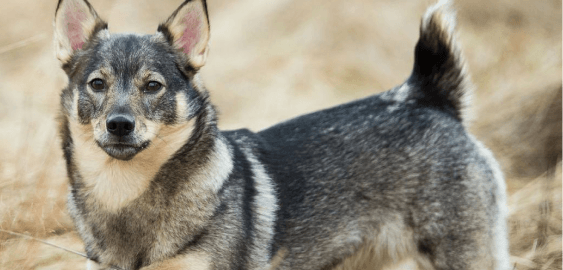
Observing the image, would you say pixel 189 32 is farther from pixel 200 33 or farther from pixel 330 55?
pixel 330 55

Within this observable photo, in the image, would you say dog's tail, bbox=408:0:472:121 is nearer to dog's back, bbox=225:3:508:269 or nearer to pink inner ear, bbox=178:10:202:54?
dog's back, bbox=225:3:508:269

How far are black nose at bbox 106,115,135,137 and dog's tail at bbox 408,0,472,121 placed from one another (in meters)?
1.89

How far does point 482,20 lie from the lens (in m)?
9.63

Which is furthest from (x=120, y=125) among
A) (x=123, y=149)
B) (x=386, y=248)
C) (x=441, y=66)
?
(x=441, y=66)

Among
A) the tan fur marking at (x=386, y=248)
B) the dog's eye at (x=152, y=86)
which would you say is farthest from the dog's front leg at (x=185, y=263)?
the tan fur marking at (x=386, y=248)

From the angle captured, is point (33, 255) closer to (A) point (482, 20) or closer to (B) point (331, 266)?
(B) point (331, 266)

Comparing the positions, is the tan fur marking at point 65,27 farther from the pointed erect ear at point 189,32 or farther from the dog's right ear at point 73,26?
the pointed erect ear at point 189,32

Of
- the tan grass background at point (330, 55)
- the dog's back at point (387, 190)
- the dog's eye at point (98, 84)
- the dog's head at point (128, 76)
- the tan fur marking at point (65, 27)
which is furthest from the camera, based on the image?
the tan grass background at point (330, 55)

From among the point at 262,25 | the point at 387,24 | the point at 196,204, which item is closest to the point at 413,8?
the point at 387,24

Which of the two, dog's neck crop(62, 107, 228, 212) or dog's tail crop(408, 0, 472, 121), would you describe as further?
dog's tail crop(408, 0, 472, 121)

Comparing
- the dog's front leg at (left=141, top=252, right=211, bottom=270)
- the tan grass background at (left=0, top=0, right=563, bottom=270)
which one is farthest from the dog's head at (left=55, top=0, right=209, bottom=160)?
the tan grass background at (left=0, top=0, right=563, bottom=270)

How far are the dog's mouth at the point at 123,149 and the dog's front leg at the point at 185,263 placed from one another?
1.87ft

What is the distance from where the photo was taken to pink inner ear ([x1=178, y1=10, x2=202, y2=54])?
348 centimetres

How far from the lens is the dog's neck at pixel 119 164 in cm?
325
